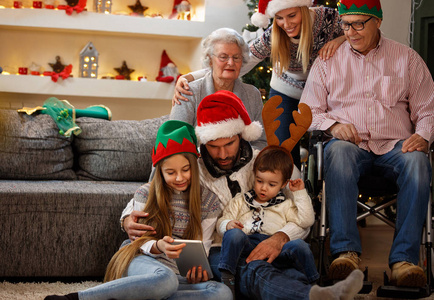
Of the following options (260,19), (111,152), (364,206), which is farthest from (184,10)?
(364,206)

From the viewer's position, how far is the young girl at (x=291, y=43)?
2738 millimetres

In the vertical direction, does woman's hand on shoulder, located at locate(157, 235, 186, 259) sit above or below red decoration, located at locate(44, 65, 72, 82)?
below

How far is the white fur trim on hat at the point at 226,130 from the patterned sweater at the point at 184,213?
0.22 m

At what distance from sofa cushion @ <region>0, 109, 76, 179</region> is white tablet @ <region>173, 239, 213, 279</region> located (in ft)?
4.01

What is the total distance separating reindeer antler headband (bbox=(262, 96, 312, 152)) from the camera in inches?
93.3

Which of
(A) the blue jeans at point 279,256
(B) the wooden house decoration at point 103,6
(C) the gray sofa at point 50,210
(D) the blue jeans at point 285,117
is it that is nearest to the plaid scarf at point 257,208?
(A) the blue jeans at point 279,256

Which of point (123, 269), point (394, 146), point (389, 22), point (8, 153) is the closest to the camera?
point (123, 269)

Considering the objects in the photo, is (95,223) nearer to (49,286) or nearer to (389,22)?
(49,286)

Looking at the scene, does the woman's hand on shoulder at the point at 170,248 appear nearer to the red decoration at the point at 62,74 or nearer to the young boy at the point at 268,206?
the young boy at the point at 268,206

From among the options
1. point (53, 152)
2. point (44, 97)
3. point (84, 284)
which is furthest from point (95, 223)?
point (44, 97)

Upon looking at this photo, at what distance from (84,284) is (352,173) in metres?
1.29

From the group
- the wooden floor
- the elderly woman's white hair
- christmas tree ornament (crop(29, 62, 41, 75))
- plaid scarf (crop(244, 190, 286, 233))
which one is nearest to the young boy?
plaid scarf (crop(244, 190, 286, 233))

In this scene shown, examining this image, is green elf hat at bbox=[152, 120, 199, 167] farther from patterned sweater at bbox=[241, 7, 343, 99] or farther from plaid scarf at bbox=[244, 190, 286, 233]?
patterned sweater at bbox=[241, 7, 343, 99]

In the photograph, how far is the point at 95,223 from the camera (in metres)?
2.66
